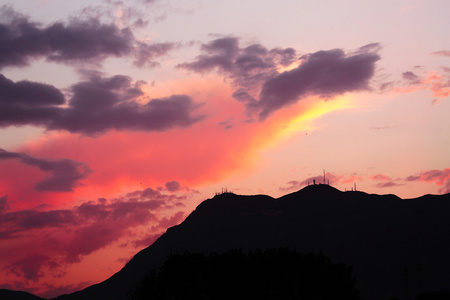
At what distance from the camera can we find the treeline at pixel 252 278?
8325cm

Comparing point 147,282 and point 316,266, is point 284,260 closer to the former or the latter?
point 316,266

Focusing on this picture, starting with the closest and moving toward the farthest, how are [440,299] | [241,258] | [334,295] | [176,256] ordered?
[334,295] → [241,258] → [176,256] → [440,299]

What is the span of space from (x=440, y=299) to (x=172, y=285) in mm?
48373

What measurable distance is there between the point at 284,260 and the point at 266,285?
4547 millimetres

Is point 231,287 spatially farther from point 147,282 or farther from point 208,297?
point 147,282

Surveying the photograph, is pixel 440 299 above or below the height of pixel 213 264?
below

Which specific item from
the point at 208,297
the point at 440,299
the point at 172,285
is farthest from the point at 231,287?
the point at 440,299

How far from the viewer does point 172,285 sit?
298 feet

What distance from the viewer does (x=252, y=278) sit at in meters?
86.9

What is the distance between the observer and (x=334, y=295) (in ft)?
270

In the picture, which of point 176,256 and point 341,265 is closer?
point 341,265

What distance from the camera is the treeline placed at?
8325 cm

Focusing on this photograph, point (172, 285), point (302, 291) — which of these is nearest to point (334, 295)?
point (302, 291)

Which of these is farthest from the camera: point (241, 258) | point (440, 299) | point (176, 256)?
point (440, 299)
